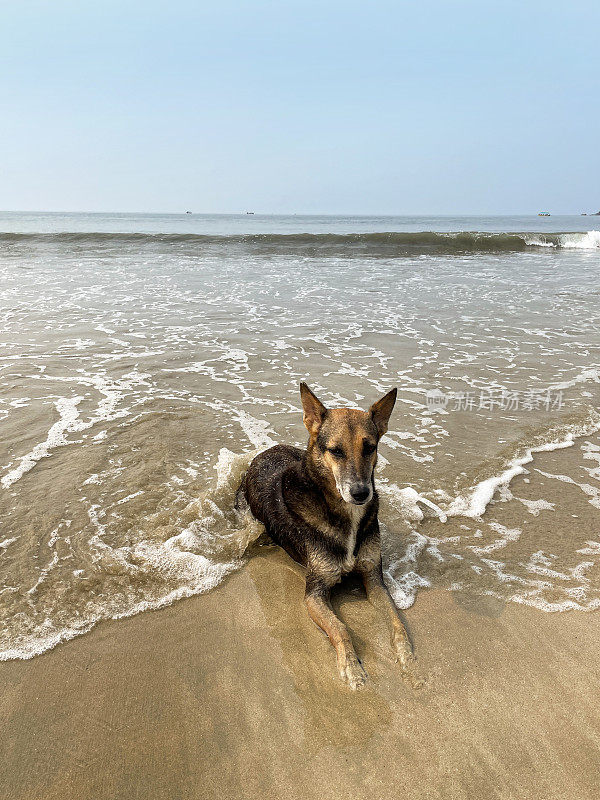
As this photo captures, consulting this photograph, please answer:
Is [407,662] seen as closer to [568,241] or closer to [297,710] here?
[297,710]

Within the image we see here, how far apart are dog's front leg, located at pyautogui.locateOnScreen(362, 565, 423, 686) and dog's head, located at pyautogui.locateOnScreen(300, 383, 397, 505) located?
707 millimetres

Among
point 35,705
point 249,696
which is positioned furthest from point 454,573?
point 35,705

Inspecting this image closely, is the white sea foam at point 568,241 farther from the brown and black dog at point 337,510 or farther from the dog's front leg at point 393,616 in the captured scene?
the dog's front leg at point 393,616

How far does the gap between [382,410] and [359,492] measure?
0.80 m

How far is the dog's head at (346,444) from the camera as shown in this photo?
3.38 meters

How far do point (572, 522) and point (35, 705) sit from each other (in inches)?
172

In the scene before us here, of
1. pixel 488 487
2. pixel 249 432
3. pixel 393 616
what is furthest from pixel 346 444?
pixel 249 432

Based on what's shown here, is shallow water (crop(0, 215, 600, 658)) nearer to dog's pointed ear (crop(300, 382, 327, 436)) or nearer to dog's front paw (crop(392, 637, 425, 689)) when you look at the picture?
dog's front paw (crop(392, 637, 425, 689))

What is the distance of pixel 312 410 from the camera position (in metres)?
3.81

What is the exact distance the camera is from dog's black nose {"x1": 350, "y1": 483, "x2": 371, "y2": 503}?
3.27 meters

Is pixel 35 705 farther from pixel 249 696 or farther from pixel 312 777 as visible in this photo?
pixel 312 777

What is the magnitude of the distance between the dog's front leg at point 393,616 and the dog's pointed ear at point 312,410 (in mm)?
1143

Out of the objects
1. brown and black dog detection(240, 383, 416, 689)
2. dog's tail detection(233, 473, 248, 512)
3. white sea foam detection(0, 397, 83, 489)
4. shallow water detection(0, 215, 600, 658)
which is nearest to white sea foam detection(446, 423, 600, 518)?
shallow water detection(0, 215, 600, 658)

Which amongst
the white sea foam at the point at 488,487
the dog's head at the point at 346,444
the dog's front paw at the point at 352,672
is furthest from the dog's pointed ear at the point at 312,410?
the white sea foam at the point at 488,487
